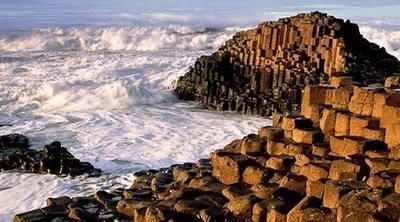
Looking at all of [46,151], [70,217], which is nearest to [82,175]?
[46,151]

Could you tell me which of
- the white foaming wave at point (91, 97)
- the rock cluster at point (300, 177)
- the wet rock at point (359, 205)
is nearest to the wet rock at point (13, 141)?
the white foaming wave at point (91, 97)

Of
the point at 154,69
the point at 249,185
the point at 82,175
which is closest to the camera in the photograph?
the point at 249,185

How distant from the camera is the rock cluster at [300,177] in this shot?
5.62m

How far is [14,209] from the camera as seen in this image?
30.2 feet

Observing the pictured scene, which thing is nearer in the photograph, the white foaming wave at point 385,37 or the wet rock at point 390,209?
the wet rock at point 390,209

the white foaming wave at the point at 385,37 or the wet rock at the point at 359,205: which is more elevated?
the wet rock at the point at 359,205

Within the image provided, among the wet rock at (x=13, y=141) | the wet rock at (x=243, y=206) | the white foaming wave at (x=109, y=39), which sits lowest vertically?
the white foaming wave at (x=109, y=39)

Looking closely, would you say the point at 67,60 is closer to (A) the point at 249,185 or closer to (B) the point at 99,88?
(B) the point at 99,88

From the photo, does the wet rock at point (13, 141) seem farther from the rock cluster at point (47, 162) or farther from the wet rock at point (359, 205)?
the wet rock at point (359, 205)

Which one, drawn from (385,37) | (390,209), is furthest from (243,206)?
(385,37)

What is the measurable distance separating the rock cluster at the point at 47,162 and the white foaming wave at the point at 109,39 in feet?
105

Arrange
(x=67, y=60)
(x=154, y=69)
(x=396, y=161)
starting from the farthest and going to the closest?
1. (x=67, y=60)
2. (x=154, y=69)
3. (x=396, y=161)

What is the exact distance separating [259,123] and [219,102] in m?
2.89

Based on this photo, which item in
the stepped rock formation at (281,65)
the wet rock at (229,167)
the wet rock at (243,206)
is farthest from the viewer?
the stepped rock formation at (281,65)
